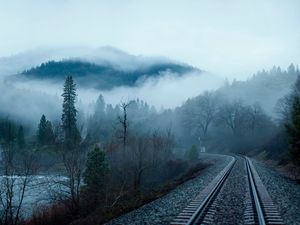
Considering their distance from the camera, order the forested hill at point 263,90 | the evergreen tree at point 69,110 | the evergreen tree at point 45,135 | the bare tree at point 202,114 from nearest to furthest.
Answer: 1. the evergreen tree at point 45,135
2. the evergreen tree at point 69,110
3. the bare tree at point 202,114
4. the forested hill at point 263,90

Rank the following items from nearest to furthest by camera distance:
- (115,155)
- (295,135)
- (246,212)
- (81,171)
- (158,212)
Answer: (246,212), (158,212), (295,135), (81,171), (115,155)

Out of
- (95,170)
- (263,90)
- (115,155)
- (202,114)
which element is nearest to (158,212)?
(95,170)

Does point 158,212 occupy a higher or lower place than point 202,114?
lower

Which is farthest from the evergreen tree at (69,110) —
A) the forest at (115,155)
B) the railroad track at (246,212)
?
the railroad track at (246,212)

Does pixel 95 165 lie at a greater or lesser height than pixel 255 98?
lesser

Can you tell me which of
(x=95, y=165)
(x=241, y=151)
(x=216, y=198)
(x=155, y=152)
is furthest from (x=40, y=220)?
(x=241, y=151)

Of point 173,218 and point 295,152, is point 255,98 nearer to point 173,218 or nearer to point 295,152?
point 295,152

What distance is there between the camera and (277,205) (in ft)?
52.5

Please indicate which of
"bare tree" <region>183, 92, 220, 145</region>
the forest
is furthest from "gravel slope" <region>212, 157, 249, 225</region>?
"bare tree" <region>183, 92, 220, 145</region>

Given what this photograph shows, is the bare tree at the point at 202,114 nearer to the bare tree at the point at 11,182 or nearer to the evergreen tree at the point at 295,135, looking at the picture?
the evergreen tree at the point at 295,135

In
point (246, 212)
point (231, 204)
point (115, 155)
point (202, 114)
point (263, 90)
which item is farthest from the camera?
point (263, 90)

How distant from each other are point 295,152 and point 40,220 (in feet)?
61.2

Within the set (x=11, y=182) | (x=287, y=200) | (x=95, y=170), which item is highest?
(x=95, y=170)

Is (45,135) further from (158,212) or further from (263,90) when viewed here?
(263,90)
